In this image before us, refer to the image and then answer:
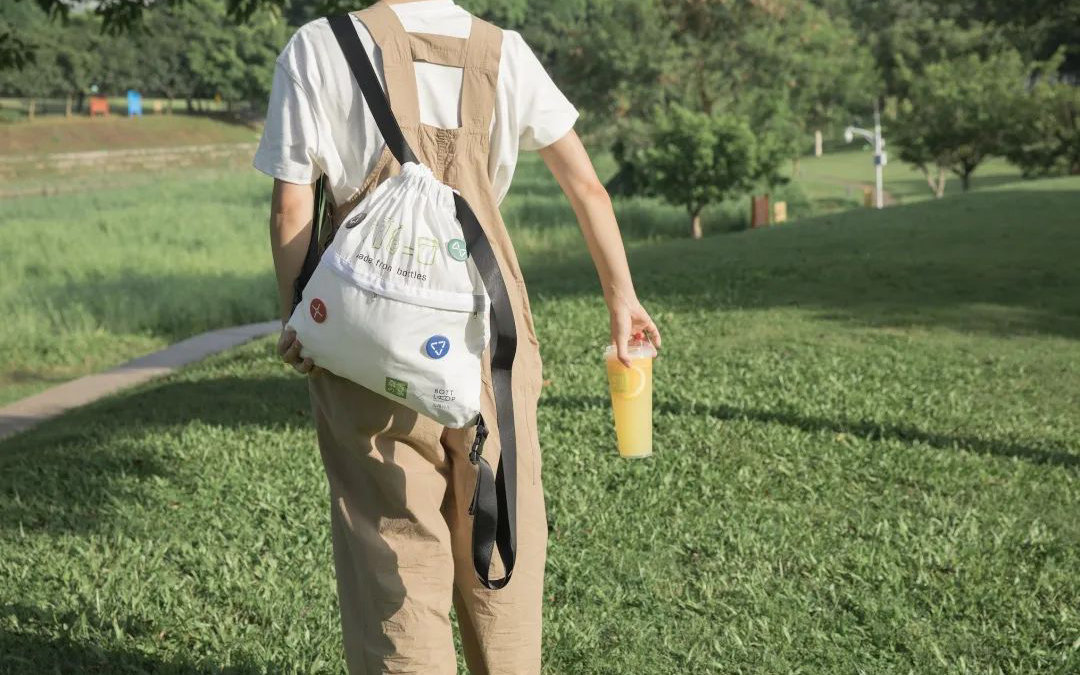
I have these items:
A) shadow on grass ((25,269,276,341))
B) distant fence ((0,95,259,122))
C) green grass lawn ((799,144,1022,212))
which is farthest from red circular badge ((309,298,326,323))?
distant fence ((0,95,259,122))

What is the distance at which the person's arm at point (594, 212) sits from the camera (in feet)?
7.79

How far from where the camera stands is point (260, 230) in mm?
23688

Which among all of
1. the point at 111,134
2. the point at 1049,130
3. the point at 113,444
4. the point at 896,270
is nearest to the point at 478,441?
the point at 113,444

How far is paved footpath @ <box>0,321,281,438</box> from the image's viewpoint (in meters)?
8.44

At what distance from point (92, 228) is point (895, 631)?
21670 mm

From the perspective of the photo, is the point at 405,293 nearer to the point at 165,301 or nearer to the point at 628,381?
the point at 628,381

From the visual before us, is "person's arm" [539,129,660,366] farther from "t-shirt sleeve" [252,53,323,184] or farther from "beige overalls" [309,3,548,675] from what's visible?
"t-shirt sleeve" [252,53,323,184]

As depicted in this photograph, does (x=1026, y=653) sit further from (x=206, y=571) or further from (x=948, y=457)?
(x=206, y=571)

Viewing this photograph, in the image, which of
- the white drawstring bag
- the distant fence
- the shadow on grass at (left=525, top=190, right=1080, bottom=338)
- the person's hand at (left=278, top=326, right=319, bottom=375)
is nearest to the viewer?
the white drawstring bag

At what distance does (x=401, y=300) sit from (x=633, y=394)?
0.98 m

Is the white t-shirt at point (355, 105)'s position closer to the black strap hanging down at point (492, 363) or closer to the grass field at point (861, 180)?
the black strap hanging down at point (492, 363)

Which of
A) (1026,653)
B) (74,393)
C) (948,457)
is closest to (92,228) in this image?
(74,393)

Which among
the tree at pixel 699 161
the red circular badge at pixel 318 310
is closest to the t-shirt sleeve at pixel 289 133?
the red circular badge at pixel 318 310

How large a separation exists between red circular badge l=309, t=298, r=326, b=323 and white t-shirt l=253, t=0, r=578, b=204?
23 cm
